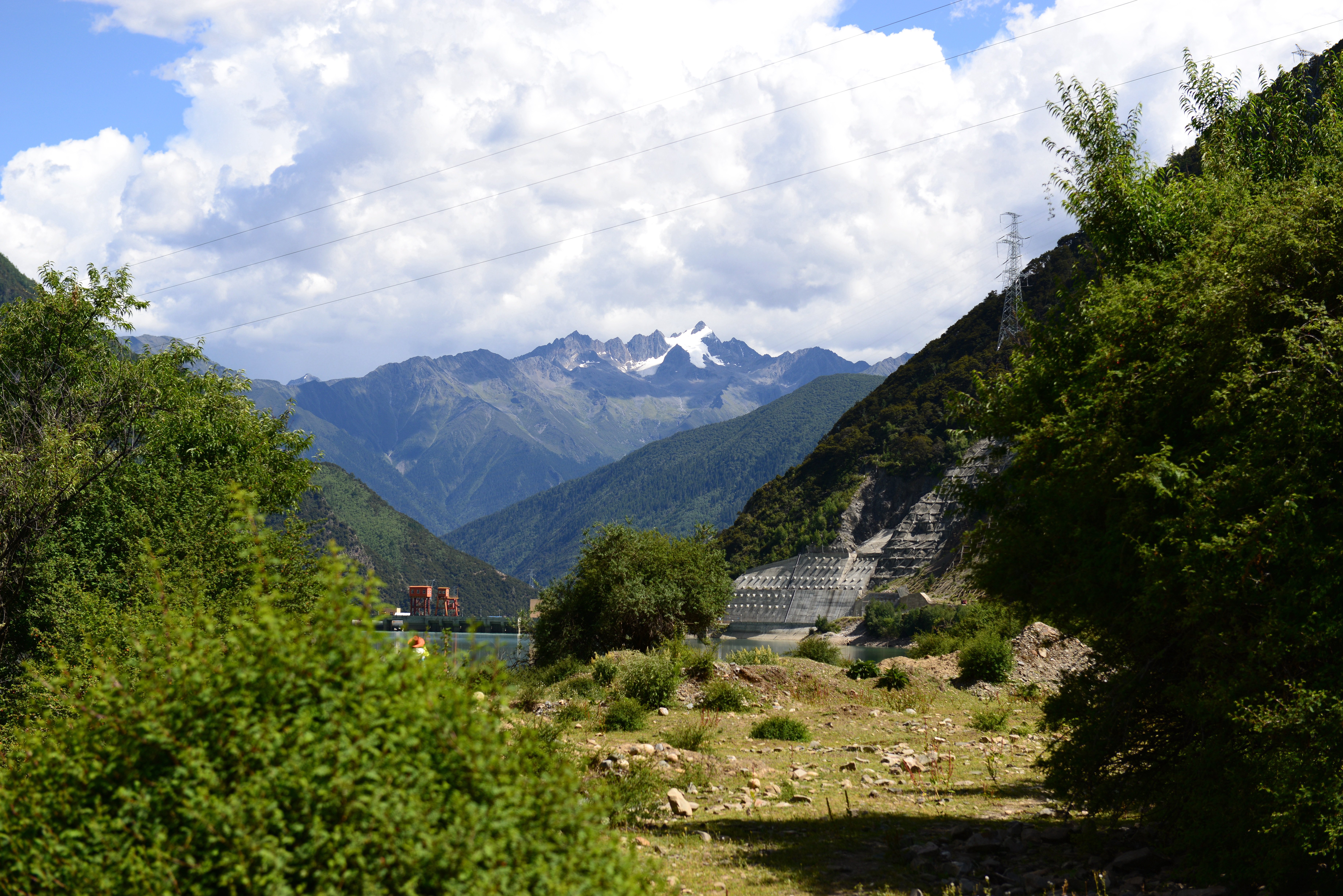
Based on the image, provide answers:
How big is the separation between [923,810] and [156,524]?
20.1m

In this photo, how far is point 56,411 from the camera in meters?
23.2

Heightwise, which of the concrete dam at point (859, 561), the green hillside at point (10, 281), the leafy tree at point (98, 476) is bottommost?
the concrete dam at point (859, 561)

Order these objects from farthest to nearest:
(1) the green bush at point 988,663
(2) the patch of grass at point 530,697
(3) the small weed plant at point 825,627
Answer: (3) the small weed plant at point 825,627 < (1) the green bush at point 988,663 < (2) the patch of grass at point 530,697

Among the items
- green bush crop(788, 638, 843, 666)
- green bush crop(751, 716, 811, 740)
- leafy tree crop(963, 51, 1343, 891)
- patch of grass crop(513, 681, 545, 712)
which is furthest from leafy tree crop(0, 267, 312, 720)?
green bush crop(788, 638, 843, 666)

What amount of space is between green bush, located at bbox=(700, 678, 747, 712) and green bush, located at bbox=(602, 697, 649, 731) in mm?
3156

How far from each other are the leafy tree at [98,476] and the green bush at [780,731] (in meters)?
11.0

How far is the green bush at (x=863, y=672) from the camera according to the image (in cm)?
2969

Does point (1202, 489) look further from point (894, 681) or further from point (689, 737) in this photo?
point (894, 681)

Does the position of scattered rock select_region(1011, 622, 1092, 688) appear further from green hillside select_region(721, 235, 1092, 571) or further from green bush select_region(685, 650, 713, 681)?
green hillside select_region(721, 235, 1092, 571)

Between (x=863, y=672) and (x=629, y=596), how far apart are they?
8.97m

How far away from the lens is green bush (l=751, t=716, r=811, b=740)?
20.1m

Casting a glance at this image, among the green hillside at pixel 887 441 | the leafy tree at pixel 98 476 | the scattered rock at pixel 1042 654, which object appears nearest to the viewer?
the leafy tree at pixel 98 476

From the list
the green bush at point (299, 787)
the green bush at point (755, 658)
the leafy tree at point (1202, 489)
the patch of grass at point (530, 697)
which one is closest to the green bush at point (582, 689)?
the patch of grass at point (530, 697)

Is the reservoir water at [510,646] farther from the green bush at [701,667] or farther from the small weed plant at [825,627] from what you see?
the small weed plant at [825,627]
